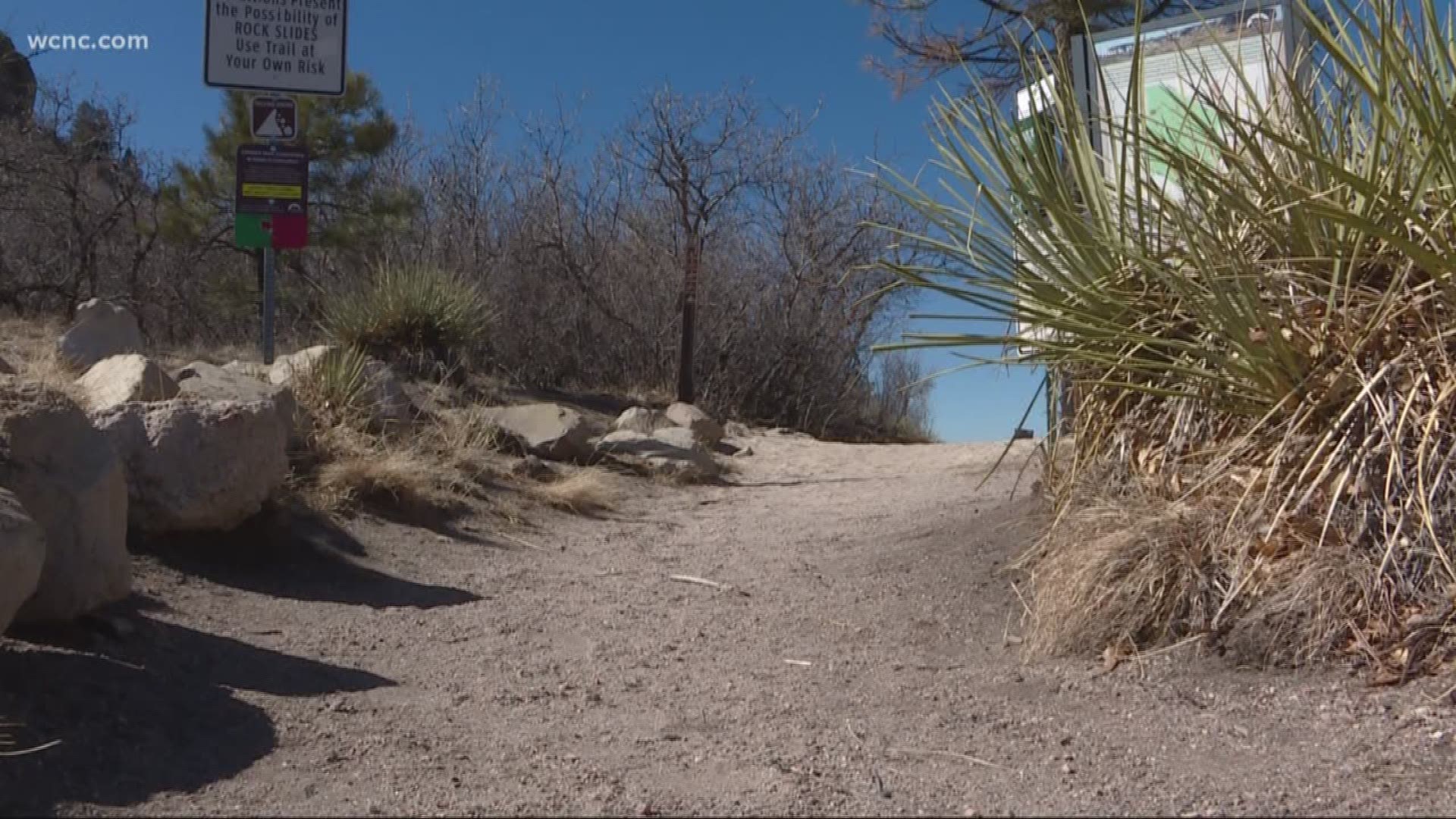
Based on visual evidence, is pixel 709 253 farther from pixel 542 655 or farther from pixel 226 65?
pixel 542 655

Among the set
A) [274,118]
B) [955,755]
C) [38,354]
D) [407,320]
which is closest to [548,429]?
[407,320]

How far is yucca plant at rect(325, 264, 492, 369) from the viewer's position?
38.1ft

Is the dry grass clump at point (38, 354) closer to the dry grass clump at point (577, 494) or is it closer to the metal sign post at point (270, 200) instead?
the metal sign post at point (270, 200)

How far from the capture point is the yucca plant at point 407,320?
38.1 ft

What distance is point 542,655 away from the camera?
461 centimetres

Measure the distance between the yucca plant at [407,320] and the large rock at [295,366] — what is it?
2.38 m

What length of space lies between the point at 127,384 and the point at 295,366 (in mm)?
2475

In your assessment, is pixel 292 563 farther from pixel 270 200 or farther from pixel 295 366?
pixel 270 200

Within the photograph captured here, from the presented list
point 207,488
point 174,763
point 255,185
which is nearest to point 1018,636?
point 174,763

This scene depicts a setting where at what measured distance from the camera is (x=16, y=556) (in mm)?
3266

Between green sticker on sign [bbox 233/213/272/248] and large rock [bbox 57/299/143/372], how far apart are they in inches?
38.7

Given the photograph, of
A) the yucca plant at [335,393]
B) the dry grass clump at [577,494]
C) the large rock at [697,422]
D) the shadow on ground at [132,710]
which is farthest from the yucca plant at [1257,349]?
the large rock at [697,422]

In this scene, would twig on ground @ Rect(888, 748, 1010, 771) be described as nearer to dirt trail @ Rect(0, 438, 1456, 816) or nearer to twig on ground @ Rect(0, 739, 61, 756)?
dirt trail @ Rect(0, 438, 1456, 816)

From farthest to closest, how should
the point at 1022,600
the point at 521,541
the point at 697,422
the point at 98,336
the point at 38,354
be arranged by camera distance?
the point at 697,422
the point at 98,336
the point at 38,354
the point at 521,541
the point at 1022,600
